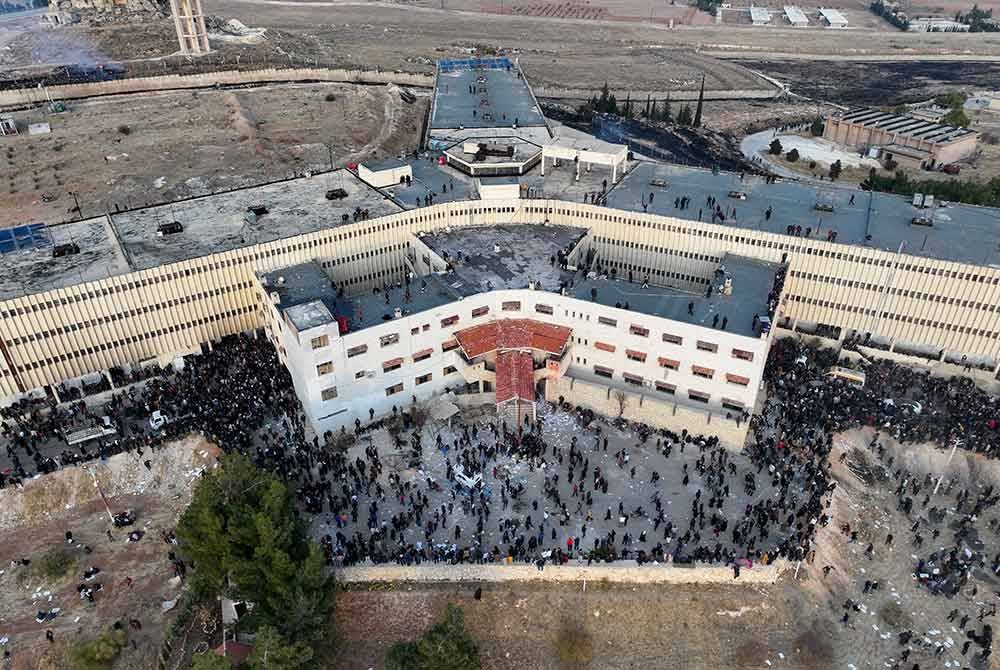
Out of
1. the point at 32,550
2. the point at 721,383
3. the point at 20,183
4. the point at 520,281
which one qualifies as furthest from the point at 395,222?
the point at 20,183

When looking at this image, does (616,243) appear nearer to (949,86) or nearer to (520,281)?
(520,281)

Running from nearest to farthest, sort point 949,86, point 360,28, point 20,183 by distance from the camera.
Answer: point 20,183
point 949,86
point 360,28

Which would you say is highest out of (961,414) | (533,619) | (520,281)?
(520,281)

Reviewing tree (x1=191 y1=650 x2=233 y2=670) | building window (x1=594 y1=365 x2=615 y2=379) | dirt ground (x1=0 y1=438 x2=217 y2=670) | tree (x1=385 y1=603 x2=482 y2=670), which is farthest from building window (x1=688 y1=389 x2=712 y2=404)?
tree (x1=191 y1=650 x2=233 y2=670)

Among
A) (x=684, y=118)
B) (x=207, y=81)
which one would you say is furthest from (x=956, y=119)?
(x=207, y=81)

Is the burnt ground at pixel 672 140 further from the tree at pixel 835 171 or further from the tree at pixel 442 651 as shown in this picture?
the tree at pixel 442 651

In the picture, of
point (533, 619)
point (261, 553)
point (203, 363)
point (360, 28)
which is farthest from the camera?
point (360, 28)

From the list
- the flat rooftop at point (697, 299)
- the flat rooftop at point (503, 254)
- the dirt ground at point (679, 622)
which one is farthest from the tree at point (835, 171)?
the dirt ground at point (679, 622)

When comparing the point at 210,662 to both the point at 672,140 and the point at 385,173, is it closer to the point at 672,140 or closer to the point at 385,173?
the point at 385,173
